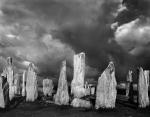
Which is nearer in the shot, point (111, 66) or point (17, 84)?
point (111, 66)

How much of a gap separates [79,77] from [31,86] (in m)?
12.1

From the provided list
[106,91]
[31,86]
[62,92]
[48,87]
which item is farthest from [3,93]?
[48,87]

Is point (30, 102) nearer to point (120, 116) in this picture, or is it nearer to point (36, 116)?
point (36, 116)

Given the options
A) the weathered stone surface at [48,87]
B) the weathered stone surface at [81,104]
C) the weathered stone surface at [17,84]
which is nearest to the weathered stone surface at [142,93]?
the weathered stone surface at [81,104]

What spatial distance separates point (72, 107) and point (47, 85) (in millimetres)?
22945

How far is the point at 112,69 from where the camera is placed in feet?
138

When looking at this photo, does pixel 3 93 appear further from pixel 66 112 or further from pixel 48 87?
pixel 48 87

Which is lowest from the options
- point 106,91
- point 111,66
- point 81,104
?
point 81,104

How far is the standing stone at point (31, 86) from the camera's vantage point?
49812mm

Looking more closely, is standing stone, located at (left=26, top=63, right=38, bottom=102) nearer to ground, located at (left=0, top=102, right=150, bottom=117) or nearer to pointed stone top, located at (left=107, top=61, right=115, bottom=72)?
ground, located at (left=0, top=102, right=150, bottom=117)

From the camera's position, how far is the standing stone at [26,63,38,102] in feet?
163

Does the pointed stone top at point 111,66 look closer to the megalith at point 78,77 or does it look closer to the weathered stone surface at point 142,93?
the weathered stone surface at point 142,93

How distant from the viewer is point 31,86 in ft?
166

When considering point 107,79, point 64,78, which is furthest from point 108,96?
point 64,78
